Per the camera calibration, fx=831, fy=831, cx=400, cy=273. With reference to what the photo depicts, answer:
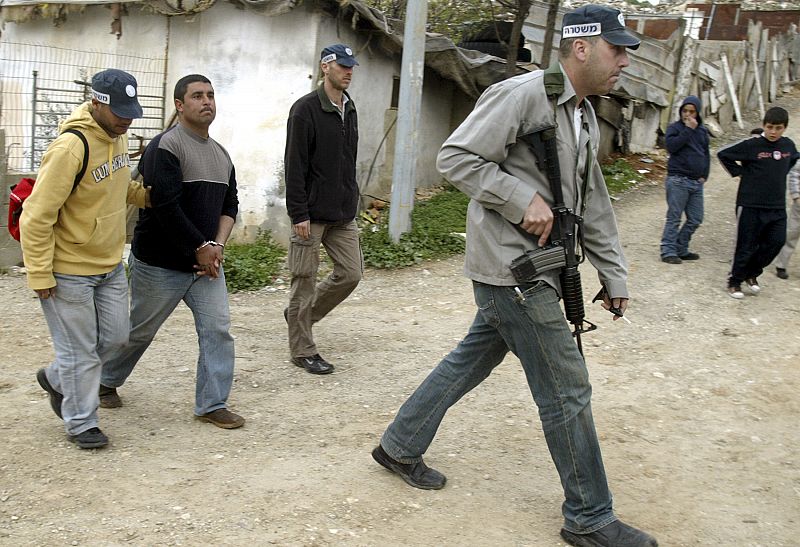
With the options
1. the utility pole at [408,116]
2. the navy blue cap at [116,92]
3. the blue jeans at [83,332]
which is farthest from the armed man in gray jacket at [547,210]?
the utility pole at [408,116]

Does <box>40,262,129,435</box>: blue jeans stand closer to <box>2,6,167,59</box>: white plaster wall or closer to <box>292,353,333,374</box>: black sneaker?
<box>292,353,333,374</box>: black sneaker

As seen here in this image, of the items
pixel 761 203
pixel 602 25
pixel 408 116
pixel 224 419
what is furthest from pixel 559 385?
pixel 408 116

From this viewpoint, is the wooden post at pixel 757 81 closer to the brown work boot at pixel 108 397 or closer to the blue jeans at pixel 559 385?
the blue jeans at pixel 559 385

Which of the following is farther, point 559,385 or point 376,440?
point 376,440

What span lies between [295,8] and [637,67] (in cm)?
677

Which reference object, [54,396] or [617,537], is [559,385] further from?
[54,396]

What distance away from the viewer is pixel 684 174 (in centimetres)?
902

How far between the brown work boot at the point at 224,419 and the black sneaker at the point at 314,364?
1.00m

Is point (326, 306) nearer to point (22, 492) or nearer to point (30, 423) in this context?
point (30, 423)

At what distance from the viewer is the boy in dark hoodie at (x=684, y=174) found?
29.3 feet

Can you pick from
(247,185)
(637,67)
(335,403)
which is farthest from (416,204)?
(335,403)

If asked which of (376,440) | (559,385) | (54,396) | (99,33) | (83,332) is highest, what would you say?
(99,33)

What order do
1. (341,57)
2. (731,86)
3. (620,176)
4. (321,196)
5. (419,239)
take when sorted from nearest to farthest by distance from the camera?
(341,57) → (321,196) → (419,239) → (620,176) → (731,86)

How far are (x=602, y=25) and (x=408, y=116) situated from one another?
579 cm
